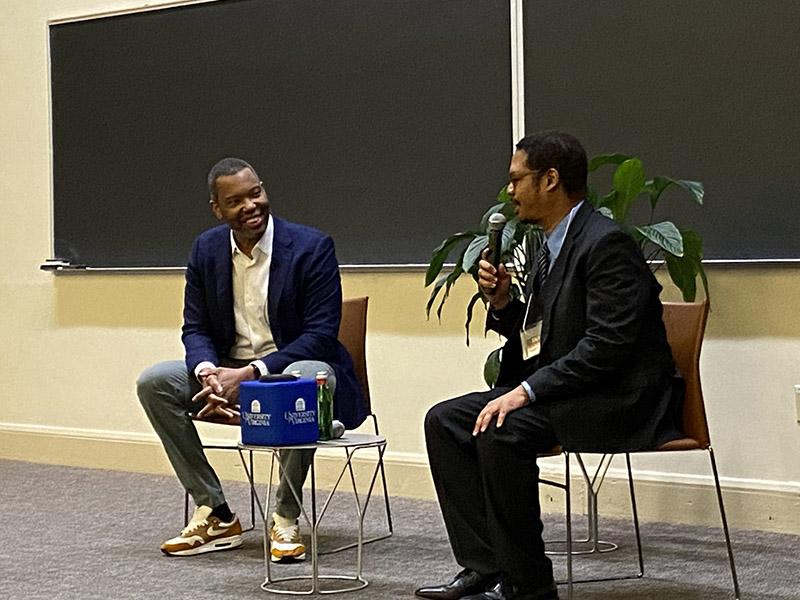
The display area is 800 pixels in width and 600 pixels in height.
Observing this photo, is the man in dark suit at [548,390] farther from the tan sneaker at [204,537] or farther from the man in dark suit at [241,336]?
the tan sneaker at [204,537]

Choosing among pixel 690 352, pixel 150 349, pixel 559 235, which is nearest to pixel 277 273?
pixel 559 235

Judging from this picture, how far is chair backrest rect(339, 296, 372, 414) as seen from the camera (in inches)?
175

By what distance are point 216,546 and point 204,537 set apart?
2.0 inches

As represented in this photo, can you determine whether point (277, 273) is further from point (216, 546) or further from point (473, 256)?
point (216, 546)

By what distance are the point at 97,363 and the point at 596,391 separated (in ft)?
10.8

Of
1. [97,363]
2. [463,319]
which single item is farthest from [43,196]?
[463,319]

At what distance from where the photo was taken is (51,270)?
243 inches

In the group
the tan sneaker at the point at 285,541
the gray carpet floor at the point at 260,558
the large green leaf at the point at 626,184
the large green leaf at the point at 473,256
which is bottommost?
the gray carpet floor at the point at 260,558

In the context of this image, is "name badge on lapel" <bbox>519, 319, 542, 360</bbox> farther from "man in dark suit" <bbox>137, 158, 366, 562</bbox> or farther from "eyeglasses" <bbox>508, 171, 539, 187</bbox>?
"man in dark suit" <bbox>137, 158, 366, 562</bbox>

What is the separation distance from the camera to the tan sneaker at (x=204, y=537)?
4.16 metres

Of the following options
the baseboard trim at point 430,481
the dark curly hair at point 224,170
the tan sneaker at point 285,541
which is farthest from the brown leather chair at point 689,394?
the dark curly hair at point 224,170

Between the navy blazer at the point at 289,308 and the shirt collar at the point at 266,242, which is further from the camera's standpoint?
the shirt collar at the point at 266,242

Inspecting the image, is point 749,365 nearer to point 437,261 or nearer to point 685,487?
point 685,487

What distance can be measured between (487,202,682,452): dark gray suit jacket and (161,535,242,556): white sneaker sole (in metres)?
1.37
